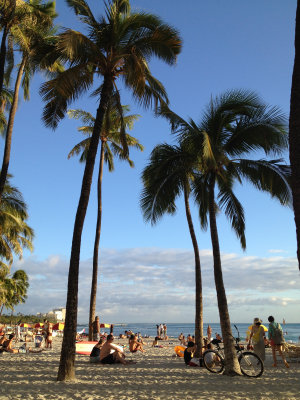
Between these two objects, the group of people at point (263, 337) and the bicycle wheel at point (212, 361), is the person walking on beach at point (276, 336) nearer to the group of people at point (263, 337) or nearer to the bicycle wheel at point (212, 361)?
the group of people at point (263, 337)

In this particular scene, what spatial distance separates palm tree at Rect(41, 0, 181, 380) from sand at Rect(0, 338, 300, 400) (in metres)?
3.74

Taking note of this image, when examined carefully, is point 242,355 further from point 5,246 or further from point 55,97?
point 5,246

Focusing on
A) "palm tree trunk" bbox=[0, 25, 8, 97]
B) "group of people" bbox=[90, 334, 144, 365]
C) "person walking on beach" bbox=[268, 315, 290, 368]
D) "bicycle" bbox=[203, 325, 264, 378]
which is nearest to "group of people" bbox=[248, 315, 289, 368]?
"person walking on beach" bbox=[268, 315, 290, 368]

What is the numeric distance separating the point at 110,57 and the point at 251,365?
30.7 ft

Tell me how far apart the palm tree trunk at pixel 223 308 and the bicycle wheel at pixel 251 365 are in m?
0.19

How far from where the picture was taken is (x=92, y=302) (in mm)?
18797

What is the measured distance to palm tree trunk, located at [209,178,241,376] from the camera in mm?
9891

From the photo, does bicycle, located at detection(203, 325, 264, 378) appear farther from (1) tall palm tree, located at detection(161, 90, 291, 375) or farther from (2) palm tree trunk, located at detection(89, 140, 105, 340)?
(2) palm tree trunk, located at detection(89, 140, 105, 340)

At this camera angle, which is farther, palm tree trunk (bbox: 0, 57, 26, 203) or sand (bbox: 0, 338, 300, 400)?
palm tree trunk (bbox: 0, 57, 26, 203)

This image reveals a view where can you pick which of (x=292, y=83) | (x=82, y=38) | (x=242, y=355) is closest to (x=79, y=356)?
(x=242, y=355)

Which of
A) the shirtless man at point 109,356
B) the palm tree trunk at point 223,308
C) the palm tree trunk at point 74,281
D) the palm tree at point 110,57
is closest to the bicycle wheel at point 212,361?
the palm tree trunk at point 223,308

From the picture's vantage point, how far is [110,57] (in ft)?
34.7

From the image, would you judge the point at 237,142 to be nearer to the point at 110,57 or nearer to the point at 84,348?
the point at 110,57

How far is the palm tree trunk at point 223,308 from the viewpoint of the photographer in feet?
32.4
